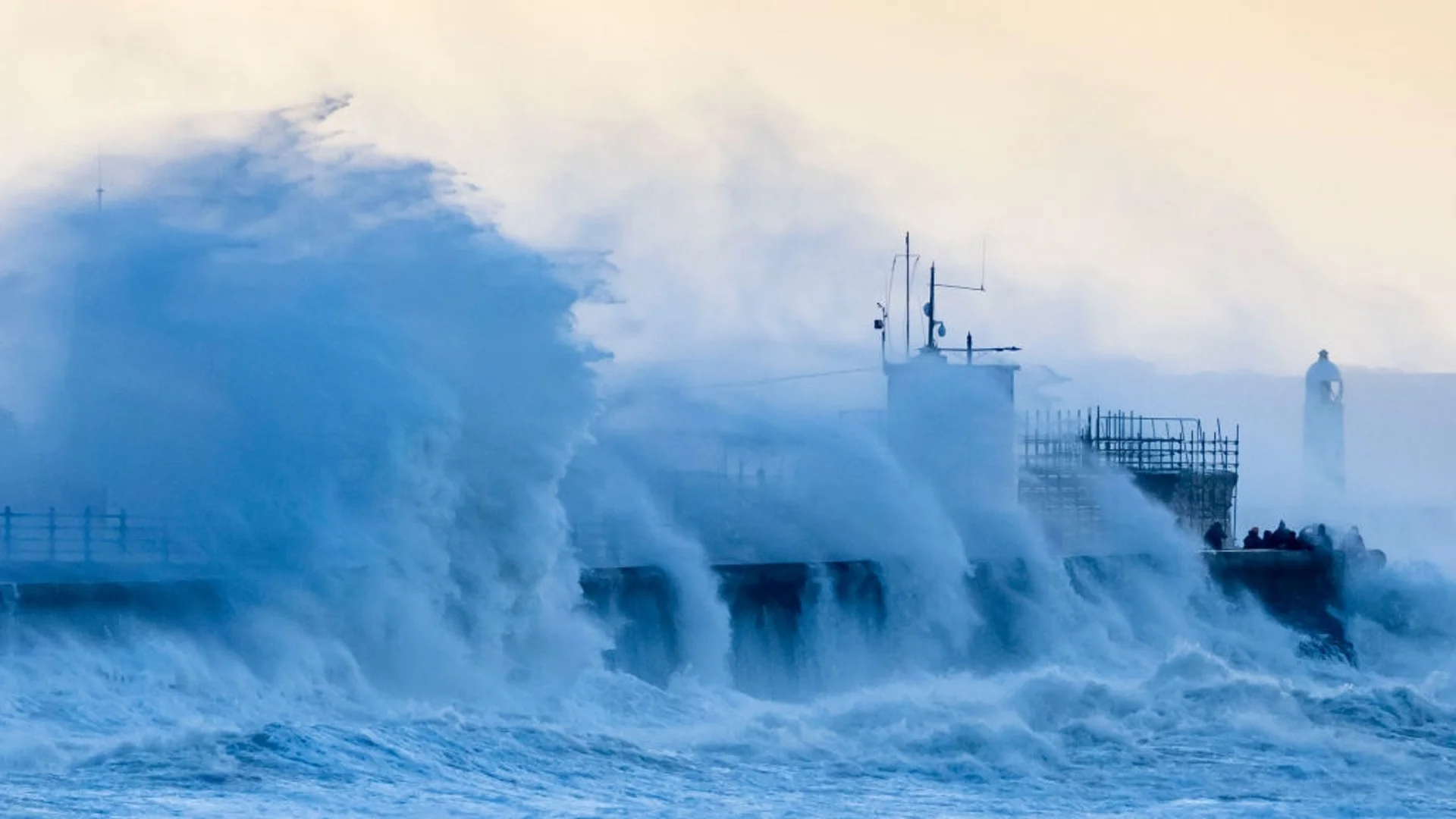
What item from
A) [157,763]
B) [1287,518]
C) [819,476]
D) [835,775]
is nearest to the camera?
[157,763]

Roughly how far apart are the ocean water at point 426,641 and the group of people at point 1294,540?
22.6ft

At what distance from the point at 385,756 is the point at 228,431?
5560 mm

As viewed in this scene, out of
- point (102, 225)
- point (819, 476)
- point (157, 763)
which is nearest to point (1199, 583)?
point (819, 476)

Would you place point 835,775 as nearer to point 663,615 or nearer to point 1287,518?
point 663,615

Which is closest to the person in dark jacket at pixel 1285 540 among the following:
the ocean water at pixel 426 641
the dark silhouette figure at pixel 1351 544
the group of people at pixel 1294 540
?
the group of people at pixel 1294 540

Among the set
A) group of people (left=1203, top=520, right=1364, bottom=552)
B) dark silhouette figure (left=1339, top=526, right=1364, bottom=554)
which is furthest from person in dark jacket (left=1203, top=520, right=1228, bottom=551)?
dark silhouette figure (left=1339, top=526, right=1364, bottom=554)

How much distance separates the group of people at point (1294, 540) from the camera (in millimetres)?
34312

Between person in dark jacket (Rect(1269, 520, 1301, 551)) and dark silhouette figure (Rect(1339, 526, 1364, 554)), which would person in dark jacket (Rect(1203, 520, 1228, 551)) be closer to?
person in dark jacket (Rect(1269, 520, 1301, 551))

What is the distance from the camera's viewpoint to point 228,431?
72.7 ft

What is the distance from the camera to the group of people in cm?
3431

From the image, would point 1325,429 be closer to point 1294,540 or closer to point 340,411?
point 1294,540

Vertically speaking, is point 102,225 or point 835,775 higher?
point 102,225

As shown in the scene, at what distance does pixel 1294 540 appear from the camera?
34.5 metres

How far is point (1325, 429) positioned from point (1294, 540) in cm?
994
